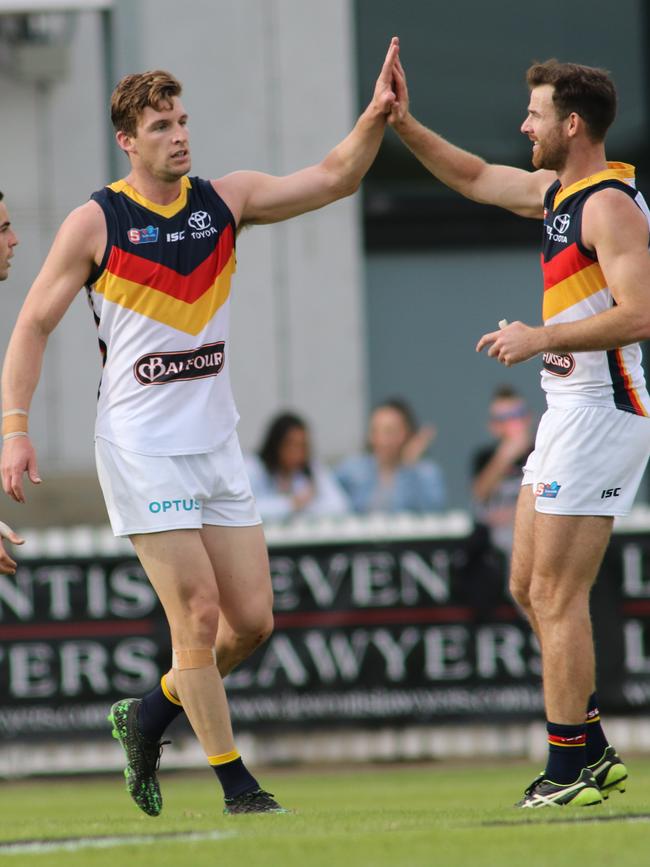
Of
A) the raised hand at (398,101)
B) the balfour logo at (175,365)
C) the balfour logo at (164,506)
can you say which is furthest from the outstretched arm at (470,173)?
the balfour logo at (164,506)

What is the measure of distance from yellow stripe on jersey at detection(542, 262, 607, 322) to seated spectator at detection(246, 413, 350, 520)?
5.32m

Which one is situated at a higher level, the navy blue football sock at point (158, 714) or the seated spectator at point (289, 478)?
the seated spectator at point (289, 478)

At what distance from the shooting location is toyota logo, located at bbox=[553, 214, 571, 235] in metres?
6.38

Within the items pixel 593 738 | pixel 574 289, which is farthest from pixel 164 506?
pixel 593 738

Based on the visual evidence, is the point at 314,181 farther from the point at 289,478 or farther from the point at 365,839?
the point at 289,478

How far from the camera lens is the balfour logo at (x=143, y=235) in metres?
6.49

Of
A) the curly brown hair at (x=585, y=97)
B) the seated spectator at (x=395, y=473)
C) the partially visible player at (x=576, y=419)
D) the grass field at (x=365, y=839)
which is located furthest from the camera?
the seated spectator at (x=395, y=473)

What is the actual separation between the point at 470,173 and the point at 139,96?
59.0 inches

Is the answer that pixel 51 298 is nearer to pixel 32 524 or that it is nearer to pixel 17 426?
pixel 17 426

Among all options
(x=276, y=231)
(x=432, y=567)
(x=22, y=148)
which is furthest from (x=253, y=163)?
(x=432, y=567)

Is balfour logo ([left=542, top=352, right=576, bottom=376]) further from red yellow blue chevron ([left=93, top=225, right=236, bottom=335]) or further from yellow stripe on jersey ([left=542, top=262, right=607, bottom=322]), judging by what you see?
red yellow blue chevron ([left=93, top=225, right=236, bottom=335])

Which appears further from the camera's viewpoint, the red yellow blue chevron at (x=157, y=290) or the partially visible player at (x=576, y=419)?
the red yellow blue chevron at (x=157, y=290)

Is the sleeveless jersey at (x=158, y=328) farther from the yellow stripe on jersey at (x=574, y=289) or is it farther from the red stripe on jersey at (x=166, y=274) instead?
the yellow stripe on jersey at (x=574, y=289)

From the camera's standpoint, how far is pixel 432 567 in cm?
1160
